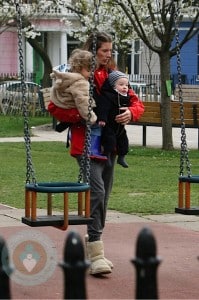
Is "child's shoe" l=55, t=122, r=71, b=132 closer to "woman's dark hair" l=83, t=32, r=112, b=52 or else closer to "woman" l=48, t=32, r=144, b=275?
"woman" l=48, t=32, r=144, b=275

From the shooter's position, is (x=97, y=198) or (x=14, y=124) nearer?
(x=97, y=198)

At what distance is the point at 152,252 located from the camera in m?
3.59

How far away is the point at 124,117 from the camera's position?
25.0ft

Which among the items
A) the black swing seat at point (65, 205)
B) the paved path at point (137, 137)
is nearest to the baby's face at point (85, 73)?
the black swing seat at point (65, 205)

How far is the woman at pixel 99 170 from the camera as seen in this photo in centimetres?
754

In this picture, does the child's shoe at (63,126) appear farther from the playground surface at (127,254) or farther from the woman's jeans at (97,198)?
the playground surface at (127,254)

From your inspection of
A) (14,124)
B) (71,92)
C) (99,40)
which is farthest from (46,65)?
(71,92)

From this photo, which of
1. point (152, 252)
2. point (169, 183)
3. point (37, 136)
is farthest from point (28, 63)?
point (152, 252)

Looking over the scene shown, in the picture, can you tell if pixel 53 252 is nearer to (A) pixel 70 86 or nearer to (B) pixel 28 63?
(A) pixel 70 86

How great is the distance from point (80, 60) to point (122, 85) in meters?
0.39

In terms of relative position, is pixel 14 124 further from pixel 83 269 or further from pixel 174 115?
pixel 83 269

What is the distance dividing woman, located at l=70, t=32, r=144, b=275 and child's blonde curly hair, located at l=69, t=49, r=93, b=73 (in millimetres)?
131

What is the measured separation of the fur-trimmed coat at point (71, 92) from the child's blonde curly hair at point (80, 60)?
0.07 meters

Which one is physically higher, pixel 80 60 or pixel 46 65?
pixel 80 60
